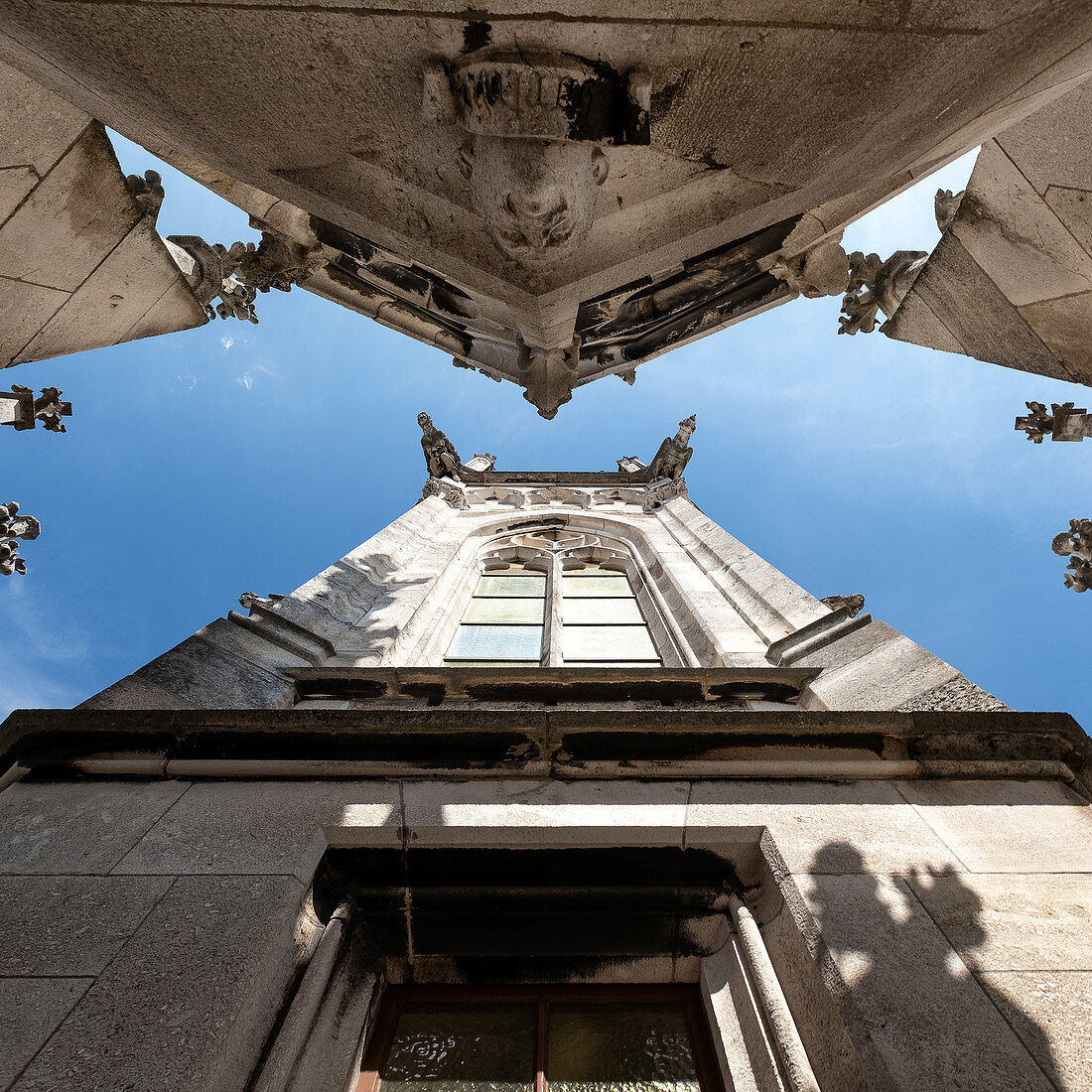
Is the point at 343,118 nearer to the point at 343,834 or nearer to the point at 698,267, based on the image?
the point at 343,834

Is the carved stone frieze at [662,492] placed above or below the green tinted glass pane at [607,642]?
above

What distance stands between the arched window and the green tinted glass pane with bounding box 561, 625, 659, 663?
1 centimetres

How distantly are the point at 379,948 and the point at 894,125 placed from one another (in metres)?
3.98

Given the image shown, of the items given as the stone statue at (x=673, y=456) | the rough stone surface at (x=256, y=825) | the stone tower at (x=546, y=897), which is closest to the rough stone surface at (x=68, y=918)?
the stone tower at (x=546, y=897)

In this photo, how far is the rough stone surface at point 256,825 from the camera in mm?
2594

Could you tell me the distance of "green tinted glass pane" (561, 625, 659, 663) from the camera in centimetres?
757

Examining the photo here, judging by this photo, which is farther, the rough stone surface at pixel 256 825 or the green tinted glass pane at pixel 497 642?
the green tinted glass pane at pixel 497 642

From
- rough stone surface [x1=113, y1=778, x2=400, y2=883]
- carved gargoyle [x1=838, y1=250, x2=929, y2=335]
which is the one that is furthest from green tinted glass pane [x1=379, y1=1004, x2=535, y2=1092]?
carved gargoyle [x1=838, y1=250, x2=929, y2=335]

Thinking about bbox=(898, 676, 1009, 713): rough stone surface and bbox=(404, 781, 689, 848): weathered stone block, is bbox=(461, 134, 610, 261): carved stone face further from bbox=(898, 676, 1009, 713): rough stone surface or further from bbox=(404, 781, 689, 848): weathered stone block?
bbox=(898, 676, 1009, 713): rough stone surface

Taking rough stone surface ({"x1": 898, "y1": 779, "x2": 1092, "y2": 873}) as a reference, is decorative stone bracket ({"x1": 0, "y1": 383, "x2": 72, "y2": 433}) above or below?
above

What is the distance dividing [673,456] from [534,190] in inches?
598

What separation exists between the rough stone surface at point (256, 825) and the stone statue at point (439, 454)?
537 inches

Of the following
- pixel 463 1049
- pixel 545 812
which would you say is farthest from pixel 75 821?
pixel 545 812

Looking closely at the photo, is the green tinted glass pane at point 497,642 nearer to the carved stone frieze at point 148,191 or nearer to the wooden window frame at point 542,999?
the wooden window frame at point 542,999
